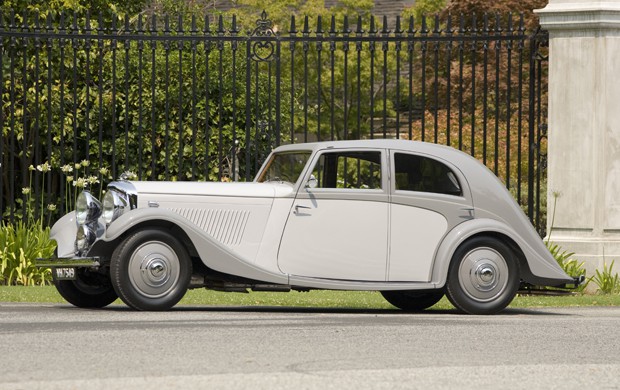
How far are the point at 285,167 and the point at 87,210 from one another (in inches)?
66.9

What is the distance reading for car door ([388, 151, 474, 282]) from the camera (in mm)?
10680

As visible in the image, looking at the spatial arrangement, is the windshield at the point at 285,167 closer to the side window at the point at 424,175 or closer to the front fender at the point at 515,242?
the side window at the point at 424,175

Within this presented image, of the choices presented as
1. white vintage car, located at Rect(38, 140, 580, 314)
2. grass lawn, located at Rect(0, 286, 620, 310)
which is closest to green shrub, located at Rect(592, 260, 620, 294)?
grass lawn, located at Rect(0, 286, 620, 310)

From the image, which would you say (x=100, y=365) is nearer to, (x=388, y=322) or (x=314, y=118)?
(x=388, y=322)

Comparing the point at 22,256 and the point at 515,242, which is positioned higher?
the point at 515,242

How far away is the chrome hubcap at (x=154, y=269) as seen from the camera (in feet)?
32.9

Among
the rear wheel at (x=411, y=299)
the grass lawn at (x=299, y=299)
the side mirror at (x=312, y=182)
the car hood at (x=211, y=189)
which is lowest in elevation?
the grass lawn at (x=299, y=299)

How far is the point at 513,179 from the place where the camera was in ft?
78.0

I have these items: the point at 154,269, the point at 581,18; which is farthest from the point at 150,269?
the point at 581,18

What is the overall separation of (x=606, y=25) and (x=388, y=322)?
19.9ft

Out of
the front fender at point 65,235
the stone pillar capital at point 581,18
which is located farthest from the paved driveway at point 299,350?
the stone pillar capital at point 581,18

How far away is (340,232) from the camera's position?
34.9 feet

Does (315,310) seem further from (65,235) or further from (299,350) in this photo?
(299,350)

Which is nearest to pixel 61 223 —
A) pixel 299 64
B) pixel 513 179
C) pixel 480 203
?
pixel 480 203
